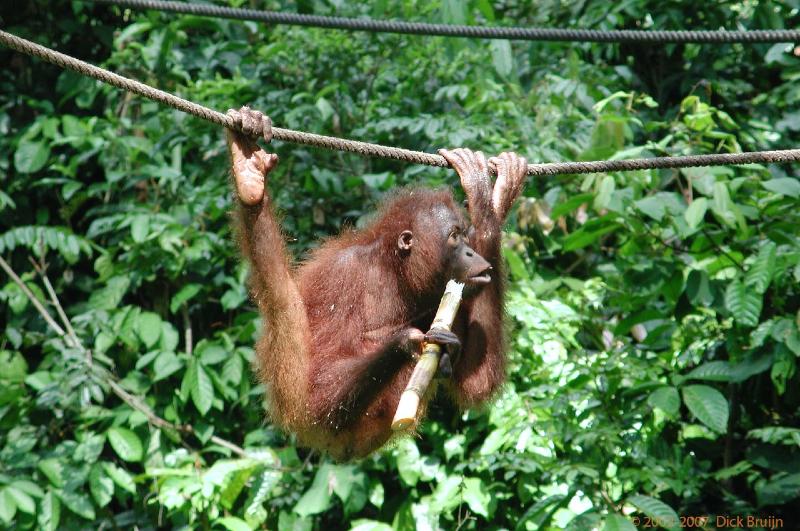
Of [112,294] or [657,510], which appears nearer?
[657,510]

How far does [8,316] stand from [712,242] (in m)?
4.13

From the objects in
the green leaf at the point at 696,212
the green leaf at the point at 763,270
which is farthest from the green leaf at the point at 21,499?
the green leaf at the point at 763,270

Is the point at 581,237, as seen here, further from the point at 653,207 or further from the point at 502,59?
the point at 502,59

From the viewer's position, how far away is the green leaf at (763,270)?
397 cm

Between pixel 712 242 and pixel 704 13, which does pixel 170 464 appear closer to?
pixel 712 242

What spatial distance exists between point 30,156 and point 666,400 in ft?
13.2

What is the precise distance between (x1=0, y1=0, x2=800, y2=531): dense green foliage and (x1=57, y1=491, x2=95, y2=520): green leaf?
6 centimetres

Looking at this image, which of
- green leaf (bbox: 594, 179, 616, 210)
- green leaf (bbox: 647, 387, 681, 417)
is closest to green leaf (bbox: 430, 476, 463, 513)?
green leaf (bbox: 647, 387, 681, 417)

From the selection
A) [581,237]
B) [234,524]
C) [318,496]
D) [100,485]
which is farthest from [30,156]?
[581,237]

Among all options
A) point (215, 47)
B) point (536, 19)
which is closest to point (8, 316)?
point (215, 47)

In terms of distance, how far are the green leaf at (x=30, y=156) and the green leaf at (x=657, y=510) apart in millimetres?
3976

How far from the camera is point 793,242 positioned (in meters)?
4.11

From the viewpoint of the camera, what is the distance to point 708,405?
3951 millimetres

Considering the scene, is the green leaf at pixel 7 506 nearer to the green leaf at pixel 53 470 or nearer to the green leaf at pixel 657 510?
the green leaf at pixel 53 470
